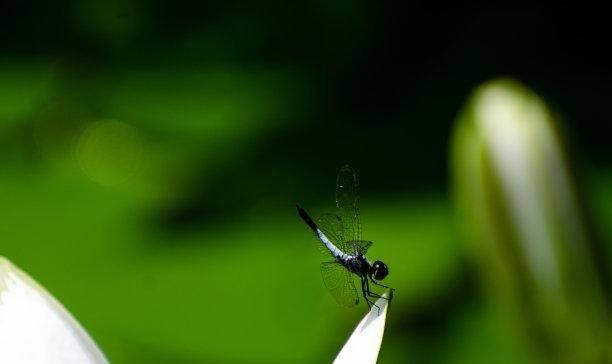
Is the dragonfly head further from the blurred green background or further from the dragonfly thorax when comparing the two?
the blurred green background

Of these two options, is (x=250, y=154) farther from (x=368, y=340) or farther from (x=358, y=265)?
(x=368, y=340)

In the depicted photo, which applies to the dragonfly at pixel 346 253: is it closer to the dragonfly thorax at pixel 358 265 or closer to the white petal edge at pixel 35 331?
the dragonfly thorax at pixel 358 265

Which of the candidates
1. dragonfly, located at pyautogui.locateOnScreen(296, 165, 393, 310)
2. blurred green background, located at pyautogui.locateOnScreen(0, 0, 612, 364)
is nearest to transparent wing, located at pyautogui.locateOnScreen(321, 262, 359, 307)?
dragonfly, located at pyautogui.locateOnScreen(296, 165, 393, 310)

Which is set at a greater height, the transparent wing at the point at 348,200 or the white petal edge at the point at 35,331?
the transparent wing at the point at 348,200

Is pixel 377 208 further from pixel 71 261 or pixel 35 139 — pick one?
pixel 35 139

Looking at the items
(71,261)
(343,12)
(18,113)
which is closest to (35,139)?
(18,113)

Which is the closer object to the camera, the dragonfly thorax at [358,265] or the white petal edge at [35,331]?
the white petal edge at [35,331]

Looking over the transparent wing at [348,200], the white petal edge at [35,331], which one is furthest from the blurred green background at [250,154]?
the white petal edge at [35,331]

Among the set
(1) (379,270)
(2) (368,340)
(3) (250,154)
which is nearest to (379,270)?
(1) (379,270)
